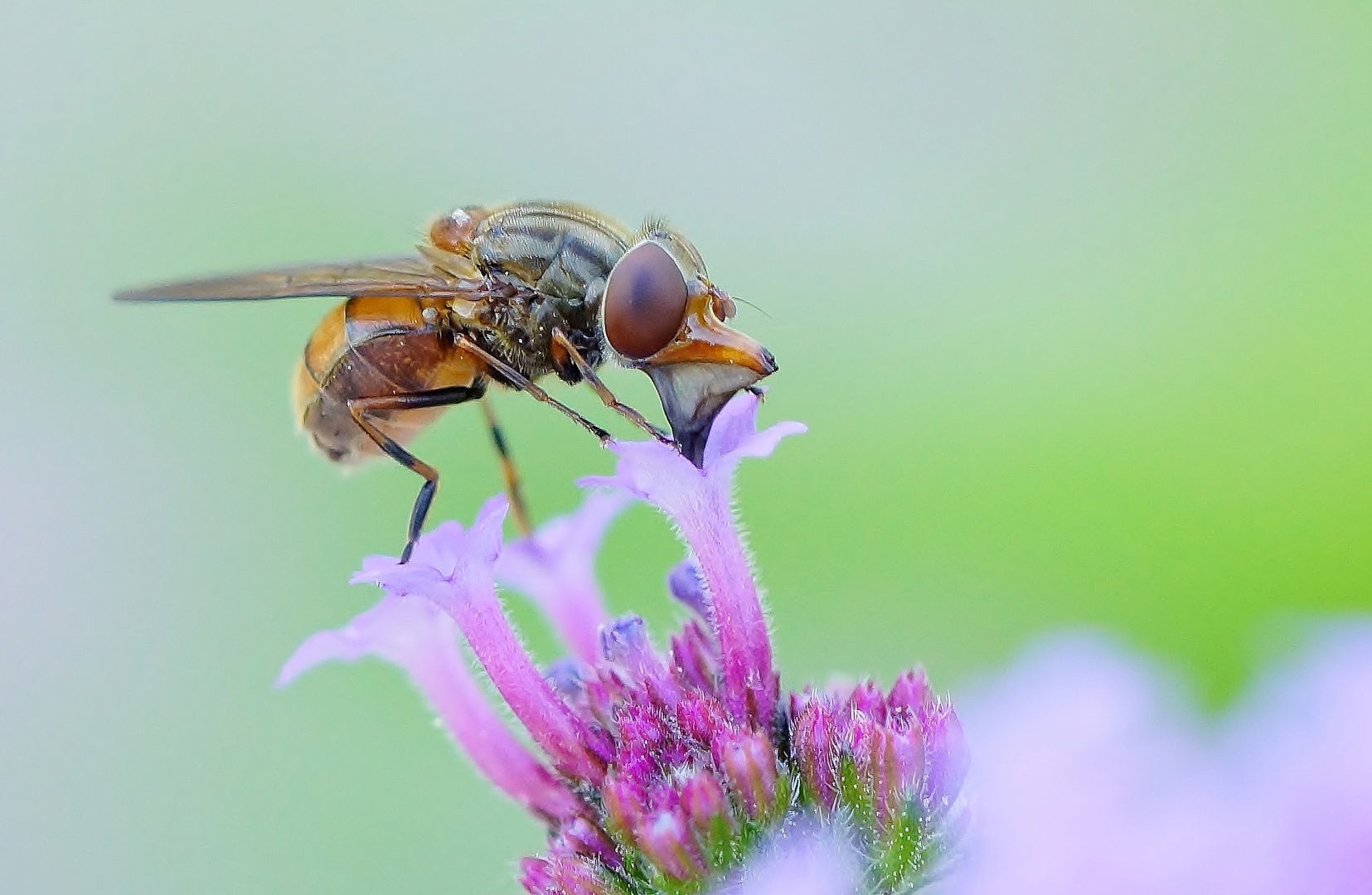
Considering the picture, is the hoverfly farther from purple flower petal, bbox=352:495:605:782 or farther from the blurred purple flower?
the blurred purple flower

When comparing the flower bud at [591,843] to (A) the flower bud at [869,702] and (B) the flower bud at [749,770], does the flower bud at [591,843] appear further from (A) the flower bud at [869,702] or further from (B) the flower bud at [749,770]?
(A) the flower bud at [869,702]

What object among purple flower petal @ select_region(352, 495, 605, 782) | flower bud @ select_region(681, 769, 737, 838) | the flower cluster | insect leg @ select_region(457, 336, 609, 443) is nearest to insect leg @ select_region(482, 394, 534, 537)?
insect leg @ select_region(457, 336, 609, 443)

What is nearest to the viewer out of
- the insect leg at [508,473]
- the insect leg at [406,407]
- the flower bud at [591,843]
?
the flower bud at [591,843]

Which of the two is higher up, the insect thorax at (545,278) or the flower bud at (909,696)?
the insect thorax at (545,278)

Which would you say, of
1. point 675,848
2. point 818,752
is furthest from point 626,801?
point 818,752

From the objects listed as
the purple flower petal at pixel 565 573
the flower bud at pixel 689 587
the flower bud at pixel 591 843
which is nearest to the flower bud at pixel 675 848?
the flower bud at pixel 591 843

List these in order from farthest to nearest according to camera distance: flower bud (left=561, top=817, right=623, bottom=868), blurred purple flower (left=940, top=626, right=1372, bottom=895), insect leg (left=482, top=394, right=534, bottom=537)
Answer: insect leg (left=482, top=394, right=534, bottom=537), flower bud (left=561, top=817, right=623, bottom=868), blurred purple flower (left=940, top=626, right=1372, bottom=895)
